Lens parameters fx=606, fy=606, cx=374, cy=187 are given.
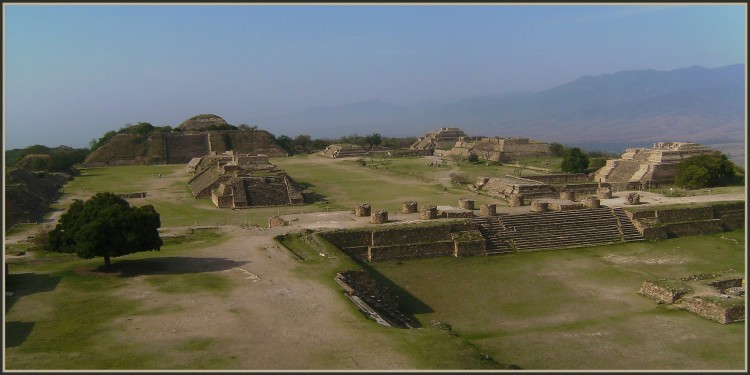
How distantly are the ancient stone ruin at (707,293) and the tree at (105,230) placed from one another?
14.4 m

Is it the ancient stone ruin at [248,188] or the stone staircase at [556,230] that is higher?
the ancient stone ruin at [248,188]

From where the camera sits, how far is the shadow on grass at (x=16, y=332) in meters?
11.8

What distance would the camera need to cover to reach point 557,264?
20828mm

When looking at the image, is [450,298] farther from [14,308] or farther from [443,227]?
[14,308]

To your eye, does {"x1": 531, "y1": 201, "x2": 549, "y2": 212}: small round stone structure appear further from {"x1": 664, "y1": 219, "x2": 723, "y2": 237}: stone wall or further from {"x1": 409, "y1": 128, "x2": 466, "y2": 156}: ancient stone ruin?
{"x1": 409, "y1": 128, "x2": 466, "y2": 156}: ancient stone ruin

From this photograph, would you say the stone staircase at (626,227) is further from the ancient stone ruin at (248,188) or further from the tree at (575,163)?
the tree at (575,163)

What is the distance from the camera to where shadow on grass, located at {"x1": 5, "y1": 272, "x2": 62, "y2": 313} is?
15.0 m

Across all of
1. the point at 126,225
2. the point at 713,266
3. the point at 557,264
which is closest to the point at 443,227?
the point at 557,264

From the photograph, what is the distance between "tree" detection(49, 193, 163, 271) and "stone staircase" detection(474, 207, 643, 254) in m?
12.0

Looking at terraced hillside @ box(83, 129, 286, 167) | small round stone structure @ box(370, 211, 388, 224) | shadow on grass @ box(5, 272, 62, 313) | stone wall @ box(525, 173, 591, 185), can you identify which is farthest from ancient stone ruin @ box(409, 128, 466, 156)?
shadow on grass @ box(5, 272, 62, 313)

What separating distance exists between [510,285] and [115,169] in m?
46.0

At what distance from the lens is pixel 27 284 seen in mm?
15891

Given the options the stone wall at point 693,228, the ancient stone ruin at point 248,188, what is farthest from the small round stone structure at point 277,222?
the stone wall at point 693,228

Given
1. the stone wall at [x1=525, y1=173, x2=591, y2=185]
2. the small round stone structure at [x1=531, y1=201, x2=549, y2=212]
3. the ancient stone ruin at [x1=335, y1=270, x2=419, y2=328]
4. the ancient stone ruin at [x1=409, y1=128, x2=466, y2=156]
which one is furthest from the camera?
the ancient stone ruin at [x1=409, y1=128, x2=466, y2=156]
